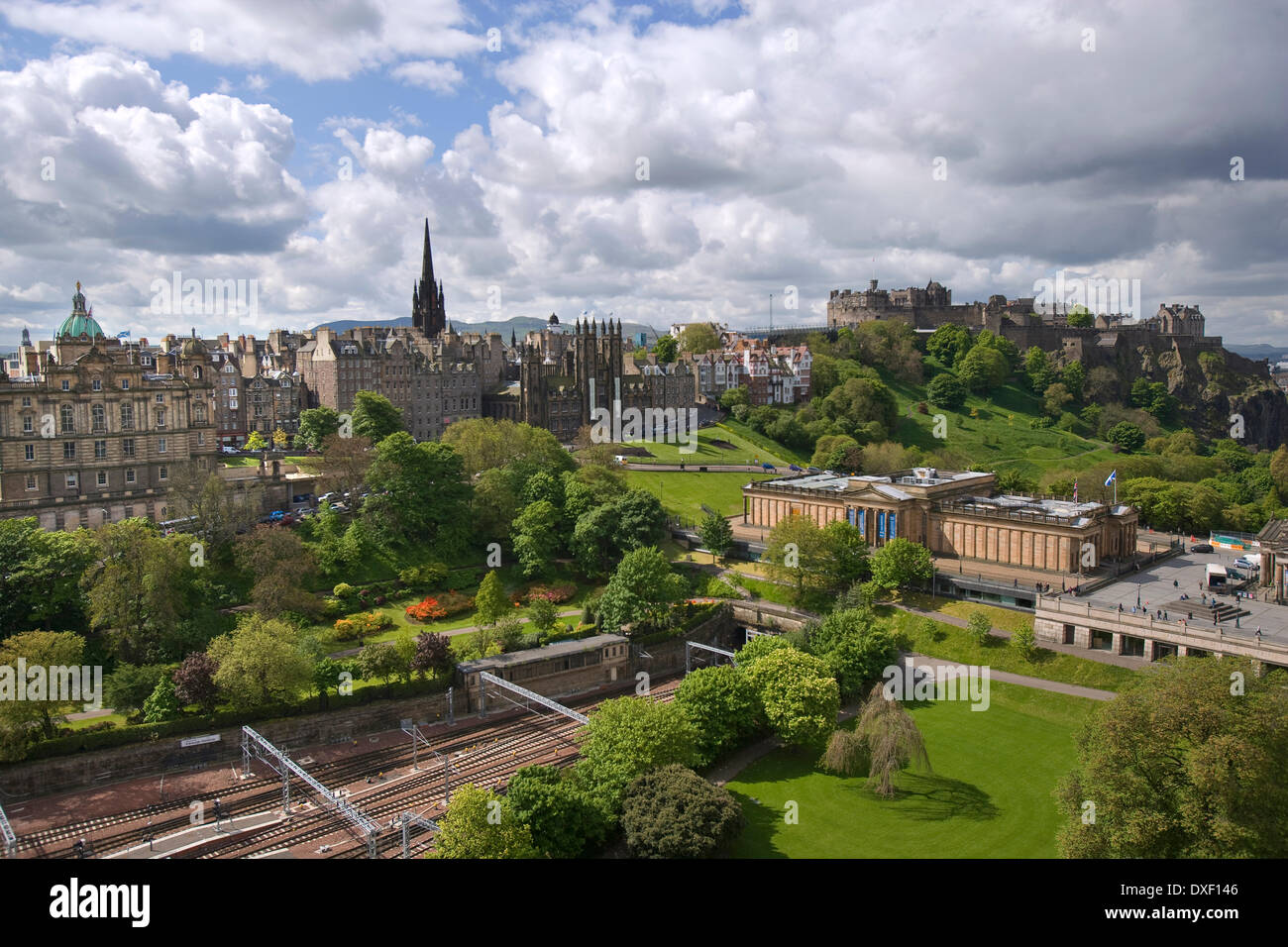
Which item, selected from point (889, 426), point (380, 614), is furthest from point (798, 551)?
point (889, 426)

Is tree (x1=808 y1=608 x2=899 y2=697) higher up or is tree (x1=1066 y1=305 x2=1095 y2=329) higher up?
tree (x1=1066 y1=305 x2=1095 y2=329)

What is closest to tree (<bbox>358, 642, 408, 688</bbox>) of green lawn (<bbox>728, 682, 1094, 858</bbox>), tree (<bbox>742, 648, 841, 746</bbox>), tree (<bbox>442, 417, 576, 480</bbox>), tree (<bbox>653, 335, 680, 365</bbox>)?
tree (<bbox>742, 648, 841, 746</bbox>)

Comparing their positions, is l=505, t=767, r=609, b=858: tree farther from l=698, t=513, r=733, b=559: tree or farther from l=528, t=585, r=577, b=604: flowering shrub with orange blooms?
l=698, t=513, r=733, b=559: tree

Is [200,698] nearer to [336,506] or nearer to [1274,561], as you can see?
[336,506]

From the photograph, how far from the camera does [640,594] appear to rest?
189 ft

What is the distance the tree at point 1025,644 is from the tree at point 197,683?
136ft

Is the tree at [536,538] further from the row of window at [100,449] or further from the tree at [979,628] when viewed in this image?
the tree at [979,628]

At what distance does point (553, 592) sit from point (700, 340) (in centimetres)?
8865

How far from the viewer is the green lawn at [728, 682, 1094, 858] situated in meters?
34.8

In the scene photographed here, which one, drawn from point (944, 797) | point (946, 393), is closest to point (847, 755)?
point (944, 797)

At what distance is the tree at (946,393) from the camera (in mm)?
133625

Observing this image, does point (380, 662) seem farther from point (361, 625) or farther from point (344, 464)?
point (344, 464)

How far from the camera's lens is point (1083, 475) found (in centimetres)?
8700

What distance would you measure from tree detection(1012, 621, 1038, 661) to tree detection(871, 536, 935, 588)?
352 inches
